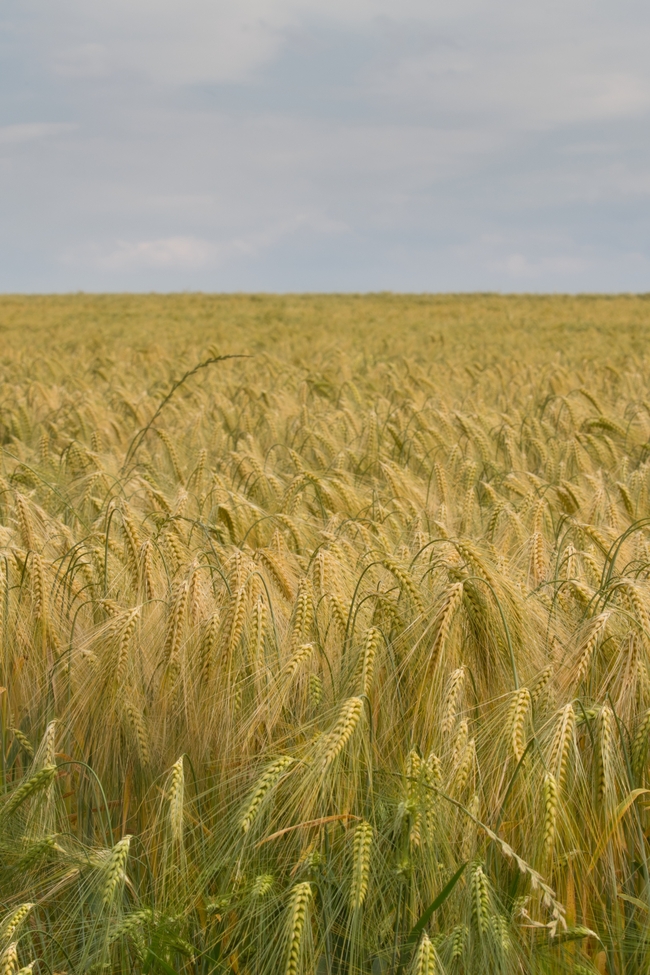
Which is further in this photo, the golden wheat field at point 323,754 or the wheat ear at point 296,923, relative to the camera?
the golden wheat field at point 323,754

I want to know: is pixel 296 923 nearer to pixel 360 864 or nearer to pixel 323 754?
pixel 360 864

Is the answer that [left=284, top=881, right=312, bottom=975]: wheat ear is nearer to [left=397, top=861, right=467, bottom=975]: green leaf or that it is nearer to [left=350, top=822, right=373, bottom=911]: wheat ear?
[left=350, top=822, right=373, bottom=911]: wheat ear

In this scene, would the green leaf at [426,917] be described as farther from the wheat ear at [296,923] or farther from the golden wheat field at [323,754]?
the wheat ear at [296,923]

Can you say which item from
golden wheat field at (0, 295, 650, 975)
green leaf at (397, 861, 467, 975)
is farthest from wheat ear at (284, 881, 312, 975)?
green leaf at (397, 861, 467, 975)

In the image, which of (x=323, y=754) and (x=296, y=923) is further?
(x=323, y=754)

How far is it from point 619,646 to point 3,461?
3.21 m

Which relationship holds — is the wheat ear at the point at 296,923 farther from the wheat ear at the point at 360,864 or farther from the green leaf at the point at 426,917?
the green leaf at the point at 426,917

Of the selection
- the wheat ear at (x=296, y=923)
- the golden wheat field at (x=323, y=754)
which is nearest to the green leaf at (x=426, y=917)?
the golden wheat field at (x=323, y=754)

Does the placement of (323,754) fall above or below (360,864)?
above

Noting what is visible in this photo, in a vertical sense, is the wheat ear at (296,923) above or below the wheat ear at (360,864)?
below

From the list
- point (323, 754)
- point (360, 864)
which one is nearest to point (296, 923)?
point (360, 864)

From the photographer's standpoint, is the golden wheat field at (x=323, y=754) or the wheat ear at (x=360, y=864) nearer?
the wheat ear at (x=360, y=864)

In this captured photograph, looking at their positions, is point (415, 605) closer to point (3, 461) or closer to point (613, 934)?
point (613, 934)

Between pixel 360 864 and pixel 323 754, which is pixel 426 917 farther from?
pixel 323 754
